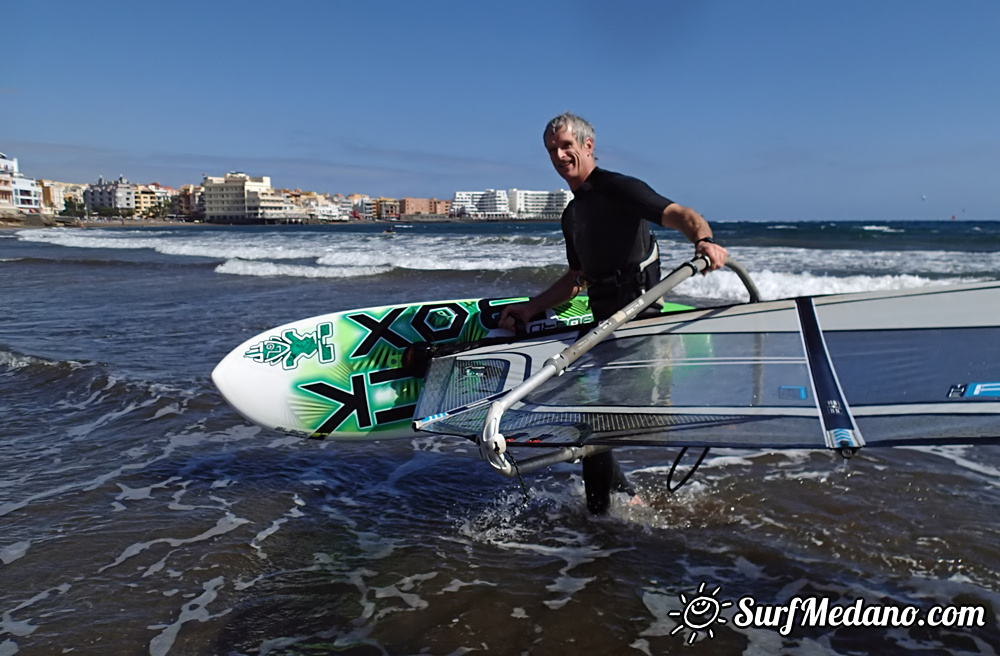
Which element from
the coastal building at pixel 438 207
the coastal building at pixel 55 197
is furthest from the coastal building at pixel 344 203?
the coastal building at pixel 55 197

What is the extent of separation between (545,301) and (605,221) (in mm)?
876

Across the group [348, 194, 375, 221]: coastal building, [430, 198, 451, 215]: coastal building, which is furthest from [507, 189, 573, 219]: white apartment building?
[348, 194, 375, 221]: coastal building

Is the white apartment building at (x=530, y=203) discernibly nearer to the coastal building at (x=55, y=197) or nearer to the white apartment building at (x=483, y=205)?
the white apartment building at (x=483, y=205)

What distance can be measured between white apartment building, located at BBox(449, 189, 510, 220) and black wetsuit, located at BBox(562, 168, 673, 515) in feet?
466

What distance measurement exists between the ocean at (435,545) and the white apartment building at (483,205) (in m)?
141

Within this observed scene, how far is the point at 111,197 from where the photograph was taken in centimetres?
14450

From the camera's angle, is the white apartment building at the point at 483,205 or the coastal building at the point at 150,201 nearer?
the coastal building at the point at 150,201

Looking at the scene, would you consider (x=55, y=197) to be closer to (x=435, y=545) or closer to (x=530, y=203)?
(x=530, y=203)

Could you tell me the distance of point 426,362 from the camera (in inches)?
159

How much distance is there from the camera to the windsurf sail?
2246 mm

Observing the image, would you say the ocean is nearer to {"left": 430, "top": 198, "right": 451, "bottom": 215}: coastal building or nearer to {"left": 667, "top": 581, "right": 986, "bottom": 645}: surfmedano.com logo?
{"left": 667, "top": 581, "right": 986, "bottom": 645}: surfmedano.com logo

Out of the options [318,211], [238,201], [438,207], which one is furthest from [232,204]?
[438,207]

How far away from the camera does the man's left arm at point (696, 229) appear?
2.70 meters

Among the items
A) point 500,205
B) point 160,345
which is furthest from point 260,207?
point 160,345
